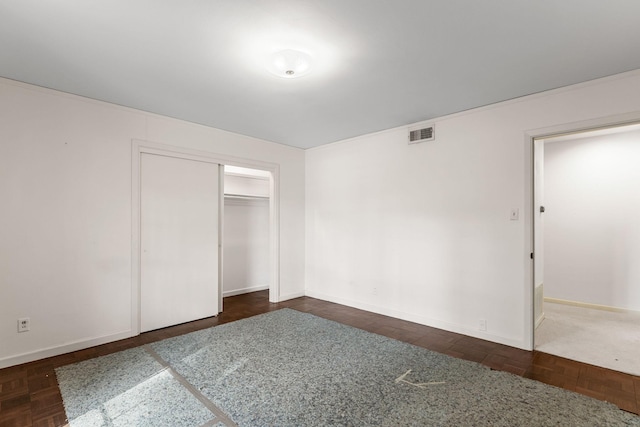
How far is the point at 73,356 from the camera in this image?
298 centimetres

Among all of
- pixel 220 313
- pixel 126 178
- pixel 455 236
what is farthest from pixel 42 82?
pixel 455 236

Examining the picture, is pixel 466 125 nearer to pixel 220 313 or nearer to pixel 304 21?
pixel 304 21

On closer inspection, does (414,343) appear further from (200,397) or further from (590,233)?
(590,233)

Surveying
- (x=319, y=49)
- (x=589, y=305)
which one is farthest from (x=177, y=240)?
(x=589, y=305)

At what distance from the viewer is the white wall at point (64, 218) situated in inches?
111

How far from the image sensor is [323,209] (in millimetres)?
5266

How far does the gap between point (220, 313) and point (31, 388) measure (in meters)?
2.21

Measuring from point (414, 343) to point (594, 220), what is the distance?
3786 mm

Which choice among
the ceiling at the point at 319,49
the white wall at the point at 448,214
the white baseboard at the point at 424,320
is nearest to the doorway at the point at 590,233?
the white baseboard at the point at 424,320

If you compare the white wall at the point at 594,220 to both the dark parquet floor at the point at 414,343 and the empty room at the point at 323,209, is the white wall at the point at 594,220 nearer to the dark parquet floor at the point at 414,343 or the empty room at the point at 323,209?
the empty room at the point at 323,209

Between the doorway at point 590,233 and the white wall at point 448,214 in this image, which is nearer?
the white wall at point 448,214

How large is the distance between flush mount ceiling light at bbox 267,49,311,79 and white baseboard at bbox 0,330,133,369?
10.9 feet

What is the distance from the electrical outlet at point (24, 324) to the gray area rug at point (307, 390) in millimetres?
602

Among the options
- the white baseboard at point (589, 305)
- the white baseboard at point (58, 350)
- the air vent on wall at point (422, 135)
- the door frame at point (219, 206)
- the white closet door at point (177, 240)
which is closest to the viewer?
the white baseboard at point (58, 350)
